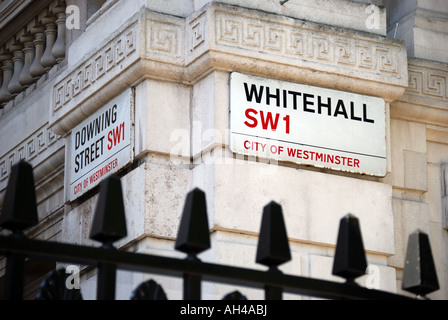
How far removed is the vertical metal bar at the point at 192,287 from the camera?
12.0ft

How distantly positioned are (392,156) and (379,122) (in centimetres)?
36

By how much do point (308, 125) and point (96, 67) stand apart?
165 centimetres

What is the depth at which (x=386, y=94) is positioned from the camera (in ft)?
26.9

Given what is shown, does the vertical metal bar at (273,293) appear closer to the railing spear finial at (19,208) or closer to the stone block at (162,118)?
the railing spear finial at (19,208)

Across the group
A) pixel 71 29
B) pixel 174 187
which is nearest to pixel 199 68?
pixel 174 187

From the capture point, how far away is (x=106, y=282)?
3.61 meters

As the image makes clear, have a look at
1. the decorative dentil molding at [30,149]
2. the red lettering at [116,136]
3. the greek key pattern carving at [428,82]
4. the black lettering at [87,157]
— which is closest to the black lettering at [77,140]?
the black lettering at [87,157]

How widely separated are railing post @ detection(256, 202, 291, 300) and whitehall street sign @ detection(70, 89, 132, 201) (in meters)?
3.98

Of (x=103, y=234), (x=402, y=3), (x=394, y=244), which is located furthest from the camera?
(x=402, y=3)

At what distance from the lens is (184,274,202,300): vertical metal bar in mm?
3672

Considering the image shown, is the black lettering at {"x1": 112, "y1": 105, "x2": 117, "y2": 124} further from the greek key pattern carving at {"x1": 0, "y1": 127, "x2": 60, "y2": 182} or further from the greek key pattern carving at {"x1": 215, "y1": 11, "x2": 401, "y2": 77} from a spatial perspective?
the greek key pattern carving at {"x1": 0, "y1": 127, "x2": 60, "y2": 182}

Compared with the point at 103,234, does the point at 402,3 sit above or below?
above

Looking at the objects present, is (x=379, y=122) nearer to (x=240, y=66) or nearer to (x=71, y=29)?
(x=240, y=66)

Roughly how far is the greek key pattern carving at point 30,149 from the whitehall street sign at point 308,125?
2382 millimetres
